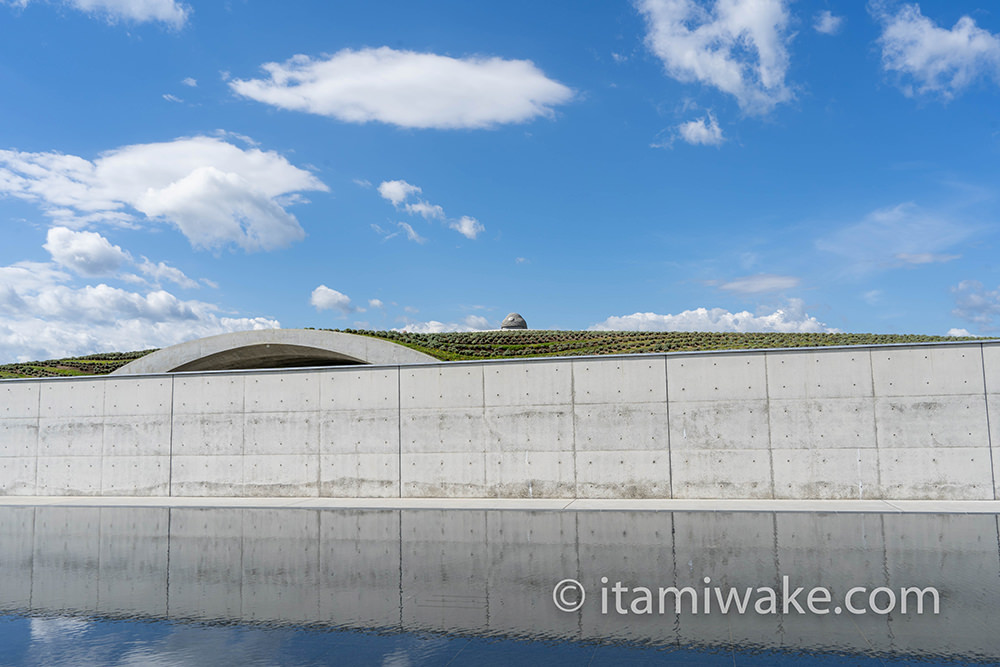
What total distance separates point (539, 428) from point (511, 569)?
8.25 metres

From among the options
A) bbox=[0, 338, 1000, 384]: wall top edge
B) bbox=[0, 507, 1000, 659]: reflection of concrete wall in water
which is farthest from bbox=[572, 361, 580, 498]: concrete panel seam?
bbox=[0, 507, 1000, 659]: reflection of concrete wall in water

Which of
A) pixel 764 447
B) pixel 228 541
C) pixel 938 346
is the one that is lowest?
pixel 228 541

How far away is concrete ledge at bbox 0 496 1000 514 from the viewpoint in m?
13.9

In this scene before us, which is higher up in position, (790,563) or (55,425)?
(55,425)

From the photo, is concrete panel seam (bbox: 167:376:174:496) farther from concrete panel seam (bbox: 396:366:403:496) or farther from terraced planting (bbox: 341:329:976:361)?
terraced planting (bbox: 341:329:976:361)

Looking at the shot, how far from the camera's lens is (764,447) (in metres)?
15.8

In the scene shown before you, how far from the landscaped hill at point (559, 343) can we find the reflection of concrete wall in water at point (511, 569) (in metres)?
29.4

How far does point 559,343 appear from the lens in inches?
2263

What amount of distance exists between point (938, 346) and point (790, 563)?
9.22m

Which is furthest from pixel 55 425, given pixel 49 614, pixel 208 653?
pixel 208 653

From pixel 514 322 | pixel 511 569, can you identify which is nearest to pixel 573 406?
pixel 511 569

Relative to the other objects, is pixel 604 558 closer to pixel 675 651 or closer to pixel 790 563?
pixel 790 563

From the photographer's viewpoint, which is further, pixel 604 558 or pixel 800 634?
pixel 604 558

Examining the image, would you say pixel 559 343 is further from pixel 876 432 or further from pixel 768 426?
pixel 876 432
